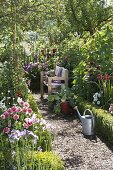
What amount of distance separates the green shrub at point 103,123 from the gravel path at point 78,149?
0.15 meters

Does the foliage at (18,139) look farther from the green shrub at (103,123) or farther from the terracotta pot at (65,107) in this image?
the terracotta pot at (65,107)

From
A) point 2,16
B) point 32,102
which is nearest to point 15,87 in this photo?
point 32,102

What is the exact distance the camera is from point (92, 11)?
15.4 m

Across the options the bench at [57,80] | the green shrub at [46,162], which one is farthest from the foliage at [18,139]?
the bench at [57,80]

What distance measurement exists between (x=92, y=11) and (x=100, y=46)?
7.85 meters

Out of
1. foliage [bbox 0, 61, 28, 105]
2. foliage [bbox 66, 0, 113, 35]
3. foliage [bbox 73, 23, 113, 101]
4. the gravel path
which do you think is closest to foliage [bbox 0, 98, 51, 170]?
the gravel path

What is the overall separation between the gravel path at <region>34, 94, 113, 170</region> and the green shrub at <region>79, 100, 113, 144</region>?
0.15 m

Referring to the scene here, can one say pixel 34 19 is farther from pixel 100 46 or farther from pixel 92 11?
pixel 92 11

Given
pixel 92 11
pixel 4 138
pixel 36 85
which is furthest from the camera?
pixel 92 11

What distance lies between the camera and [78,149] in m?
5.77

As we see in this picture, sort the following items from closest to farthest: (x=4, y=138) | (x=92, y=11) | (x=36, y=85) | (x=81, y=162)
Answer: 1. (x=4, y=138)
2. (x=81, y=162)
3. (x=36, y=85)
4. (x=92, y=11)

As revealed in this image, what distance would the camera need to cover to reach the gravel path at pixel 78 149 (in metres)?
5.10

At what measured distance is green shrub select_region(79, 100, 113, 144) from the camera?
6012mm

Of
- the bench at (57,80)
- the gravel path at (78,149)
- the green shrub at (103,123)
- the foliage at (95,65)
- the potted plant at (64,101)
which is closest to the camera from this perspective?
the gravel path at (78,149)
